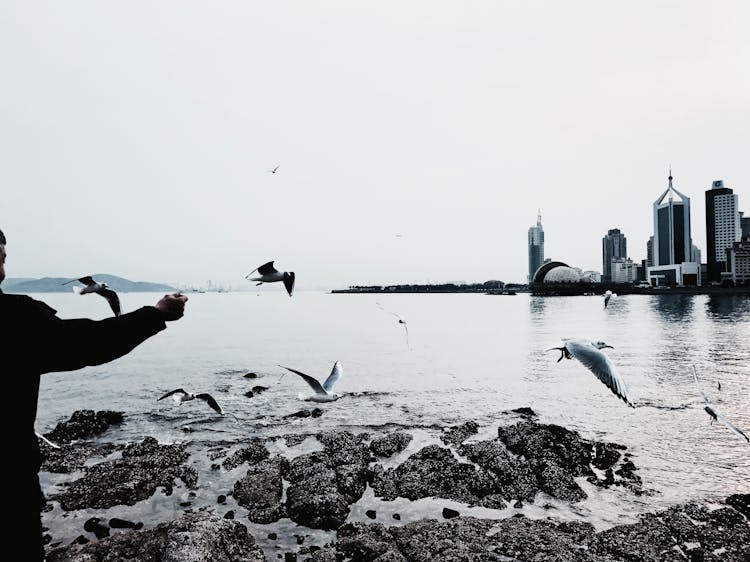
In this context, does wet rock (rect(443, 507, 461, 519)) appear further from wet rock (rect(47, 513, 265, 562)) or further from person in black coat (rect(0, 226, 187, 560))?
person in black coat (rect(0, 226, 187, 560))

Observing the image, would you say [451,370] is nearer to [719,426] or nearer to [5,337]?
[719,426]

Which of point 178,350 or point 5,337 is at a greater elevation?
point 5,337

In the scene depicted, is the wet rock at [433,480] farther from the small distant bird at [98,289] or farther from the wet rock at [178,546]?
the small distant bird at [98,289]

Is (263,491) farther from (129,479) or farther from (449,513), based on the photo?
(449,513)

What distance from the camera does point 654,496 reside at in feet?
33.8

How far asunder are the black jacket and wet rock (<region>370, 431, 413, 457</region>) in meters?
11.1

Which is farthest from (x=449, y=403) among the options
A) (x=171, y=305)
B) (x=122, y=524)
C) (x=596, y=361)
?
(x=171, y=305)

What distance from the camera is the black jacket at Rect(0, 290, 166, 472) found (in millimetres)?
2328

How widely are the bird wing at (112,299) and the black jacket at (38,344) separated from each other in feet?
19.1

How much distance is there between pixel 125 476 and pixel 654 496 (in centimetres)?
1262

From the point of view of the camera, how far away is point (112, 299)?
8.03 m

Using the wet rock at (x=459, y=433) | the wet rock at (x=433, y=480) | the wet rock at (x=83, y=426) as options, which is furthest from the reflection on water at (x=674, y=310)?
the wet rock at (x=83, y=426)

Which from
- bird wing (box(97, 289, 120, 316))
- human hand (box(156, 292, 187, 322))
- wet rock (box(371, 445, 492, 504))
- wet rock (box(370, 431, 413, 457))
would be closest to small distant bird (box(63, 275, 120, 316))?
bird wing (box(97, 289, 120, 316))

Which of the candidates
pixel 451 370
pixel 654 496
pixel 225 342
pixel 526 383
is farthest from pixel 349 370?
pixel 225 342
